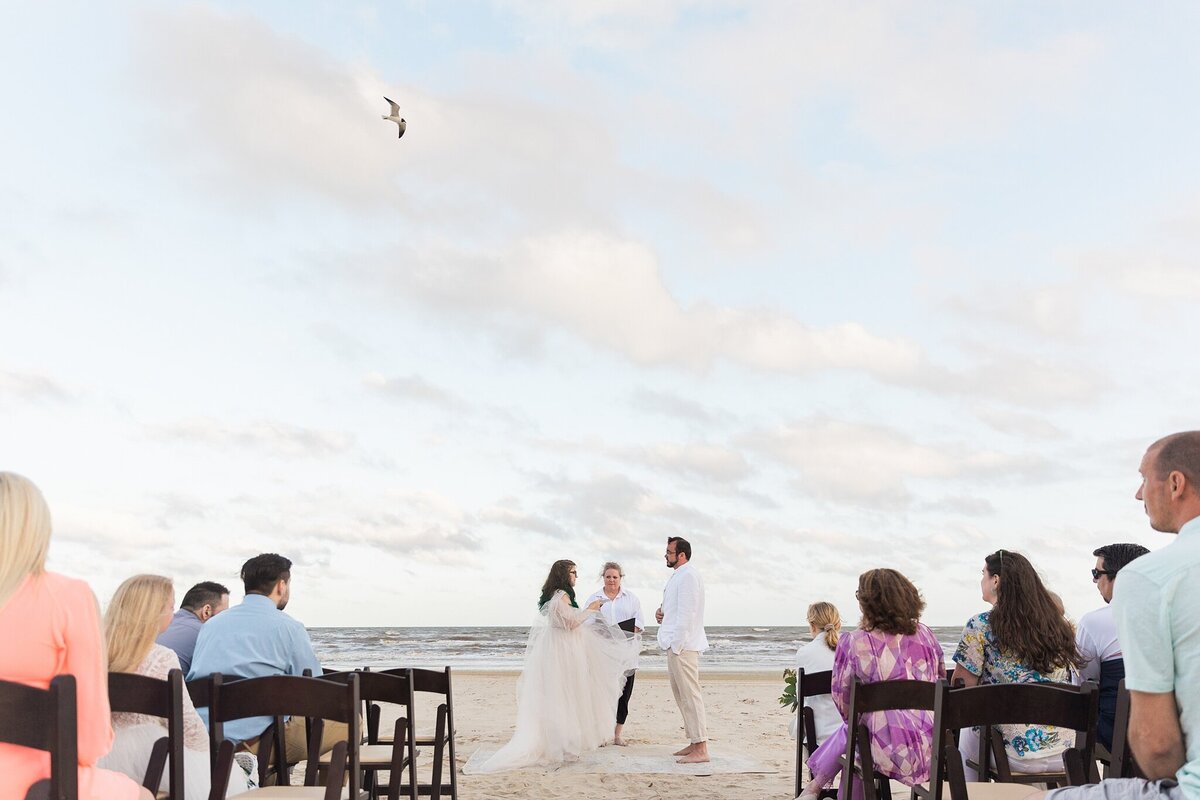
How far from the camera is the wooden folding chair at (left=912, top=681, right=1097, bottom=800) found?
330cm

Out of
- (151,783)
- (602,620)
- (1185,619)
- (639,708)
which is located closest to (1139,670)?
(1185,619)

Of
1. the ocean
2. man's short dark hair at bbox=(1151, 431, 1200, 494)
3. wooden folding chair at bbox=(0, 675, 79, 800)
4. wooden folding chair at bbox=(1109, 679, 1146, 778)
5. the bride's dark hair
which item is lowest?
the ocean

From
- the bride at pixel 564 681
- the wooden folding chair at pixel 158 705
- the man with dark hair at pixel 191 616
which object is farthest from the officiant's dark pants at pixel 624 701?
the wooden folding chair at pixel 158 705

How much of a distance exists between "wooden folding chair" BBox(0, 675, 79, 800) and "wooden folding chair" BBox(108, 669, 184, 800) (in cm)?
78

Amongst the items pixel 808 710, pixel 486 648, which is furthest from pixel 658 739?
pixel 486 648

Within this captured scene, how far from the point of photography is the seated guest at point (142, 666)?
3832mm

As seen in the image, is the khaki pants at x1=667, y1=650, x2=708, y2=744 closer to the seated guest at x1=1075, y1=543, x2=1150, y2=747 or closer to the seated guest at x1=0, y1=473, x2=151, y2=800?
the seated guest at x1=1075, y1=543, x2=1150, y2=747

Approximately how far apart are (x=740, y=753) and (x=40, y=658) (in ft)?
23.3

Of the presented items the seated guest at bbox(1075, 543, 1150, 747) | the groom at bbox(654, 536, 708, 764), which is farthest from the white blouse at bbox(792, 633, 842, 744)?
the groom at bbox(654, 536, 708, 764)

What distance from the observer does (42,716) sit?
2.56 meters

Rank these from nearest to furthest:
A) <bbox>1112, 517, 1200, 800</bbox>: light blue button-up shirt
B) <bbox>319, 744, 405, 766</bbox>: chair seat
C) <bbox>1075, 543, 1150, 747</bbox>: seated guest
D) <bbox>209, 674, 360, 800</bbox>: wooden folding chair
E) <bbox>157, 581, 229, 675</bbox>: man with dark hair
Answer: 1. <bbox>1112, 517, 1200, 800</bbox>: light blue button-up shirt
2. <bbox>209, 674, 360, 800</bbox>: wooden folding chair
3. <bbox>1075, 543, 1150, 747</bbox>: seated guest
4. <bbox>319, 744, 405, 766</bbox>: chair seat
5. <bbox>157, 581, 229, 675</bbox>: man with dark hair

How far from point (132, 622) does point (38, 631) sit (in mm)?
1364

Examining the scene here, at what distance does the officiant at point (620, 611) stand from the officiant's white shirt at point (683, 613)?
39cm

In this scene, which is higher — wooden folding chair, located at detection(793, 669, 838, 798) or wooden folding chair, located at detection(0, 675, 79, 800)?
wooden folding chair, located at detection(0, 675, 79, 800)
